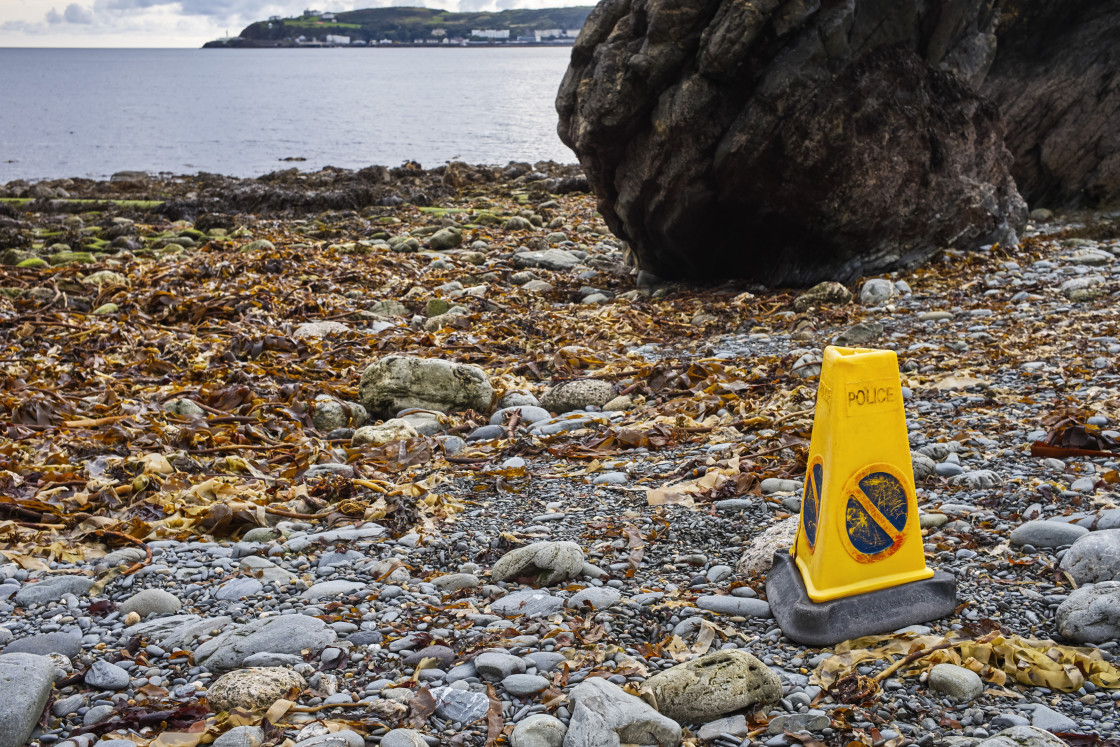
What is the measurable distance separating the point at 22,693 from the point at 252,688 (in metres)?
0.67

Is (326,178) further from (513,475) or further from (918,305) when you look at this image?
(513,475)

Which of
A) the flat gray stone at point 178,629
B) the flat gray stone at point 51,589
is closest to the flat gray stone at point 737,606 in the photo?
the flat gray stone at point 178,629

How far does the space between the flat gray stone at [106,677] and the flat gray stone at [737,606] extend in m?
2.07

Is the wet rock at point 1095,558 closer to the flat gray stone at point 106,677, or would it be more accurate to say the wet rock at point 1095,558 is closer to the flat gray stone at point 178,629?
the flat gray stone at point 178,629

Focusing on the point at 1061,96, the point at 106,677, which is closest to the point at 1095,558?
the point at 106,677

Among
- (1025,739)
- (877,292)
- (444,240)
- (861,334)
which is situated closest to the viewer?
(1025,739)

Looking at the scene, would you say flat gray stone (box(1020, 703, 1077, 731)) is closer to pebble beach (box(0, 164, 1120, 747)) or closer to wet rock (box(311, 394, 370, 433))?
pebble beach (box(0, 164, 1120, 747))

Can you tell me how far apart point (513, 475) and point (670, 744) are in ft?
8.51

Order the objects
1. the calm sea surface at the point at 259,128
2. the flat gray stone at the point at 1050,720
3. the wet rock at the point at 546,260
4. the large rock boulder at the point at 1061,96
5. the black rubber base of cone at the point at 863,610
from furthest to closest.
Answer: the calm sea surface at the point at 259,128 < the wet rock at the point at 546,260 < the large rock boulder at the point at 1061,96 < the black rubber base of cone at the point at 863,610 < the flat gray stone at the point at 1050,720

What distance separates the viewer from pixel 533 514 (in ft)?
14.4

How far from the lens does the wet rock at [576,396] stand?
6.31m

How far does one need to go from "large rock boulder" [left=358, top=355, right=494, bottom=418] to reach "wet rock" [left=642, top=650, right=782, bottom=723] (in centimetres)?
388

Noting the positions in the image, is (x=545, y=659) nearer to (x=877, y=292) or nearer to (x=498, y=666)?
(x=498, y=666)

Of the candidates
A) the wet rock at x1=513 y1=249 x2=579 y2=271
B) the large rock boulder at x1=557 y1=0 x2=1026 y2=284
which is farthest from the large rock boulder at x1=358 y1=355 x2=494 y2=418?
the wet rock at x1=513 y1=249 x2=579 y2=271
